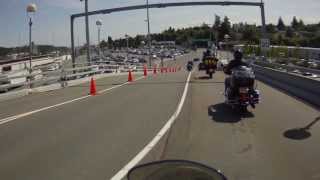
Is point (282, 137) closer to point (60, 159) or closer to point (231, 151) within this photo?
point (231, 151)

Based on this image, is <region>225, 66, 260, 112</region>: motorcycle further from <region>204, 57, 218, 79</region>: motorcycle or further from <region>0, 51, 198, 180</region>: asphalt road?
<region>204, 57, 218, 79</region>: motorcycle

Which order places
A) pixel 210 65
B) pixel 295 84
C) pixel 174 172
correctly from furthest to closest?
1. pixel 210 65
2. pixel 295 84
3. pixel 174 172

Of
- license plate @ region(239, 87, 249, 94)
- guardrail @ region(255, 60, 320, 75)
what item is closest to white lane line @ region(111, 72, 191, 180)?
license plate @ region(239, 87, 249, 94)

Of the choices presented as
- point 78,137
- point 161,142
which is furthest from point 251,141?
point 78,137

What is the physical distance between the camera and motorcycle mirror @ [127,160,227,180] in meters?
3.17

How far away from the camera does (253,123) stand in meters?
11.8

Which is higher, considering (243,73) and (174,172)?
(243,73)

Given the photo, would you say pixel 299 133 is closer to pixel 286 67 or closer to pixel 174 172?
pixel 174 172

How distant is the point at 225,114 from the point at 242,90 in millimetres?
852

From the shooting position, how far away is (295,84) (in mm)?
18812

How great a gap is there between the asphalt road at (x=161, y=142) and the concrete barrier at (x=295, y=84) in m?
0.61

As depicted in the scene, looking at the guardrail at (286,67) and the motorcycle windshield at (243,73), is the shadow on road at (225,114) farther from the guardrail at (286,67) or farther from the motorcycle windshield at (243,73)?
the guardrail at (286,67)

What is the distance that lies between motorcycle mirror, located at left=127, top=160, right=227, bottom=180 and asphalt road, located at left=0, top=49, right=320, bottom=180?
3733mm

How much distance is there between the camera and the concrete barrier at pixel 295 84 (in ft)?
51.1
